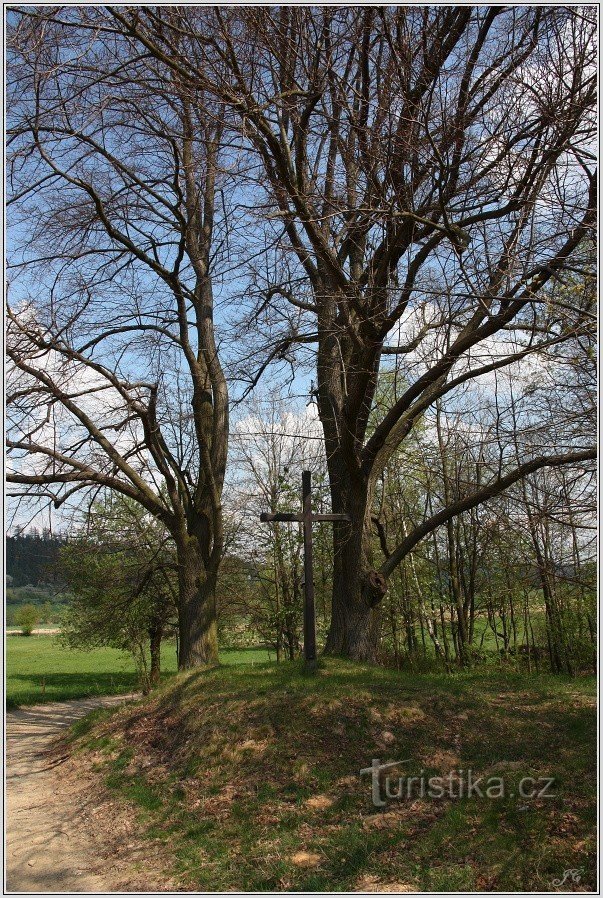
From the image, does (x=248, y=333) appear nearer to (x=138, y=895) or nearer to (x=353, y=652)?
(x=353, y=652)

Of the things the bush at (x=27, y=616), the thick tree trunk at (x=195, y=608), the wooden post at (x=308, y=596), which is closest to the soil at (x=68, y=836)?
the thick tree trunk at (x=195, y=608)

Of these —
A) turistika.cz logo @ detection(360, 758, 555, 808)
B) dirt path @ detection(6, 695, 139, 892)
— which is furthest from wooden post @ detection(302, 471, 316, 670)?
dirt path @ detection(6, 695, 139, 892)

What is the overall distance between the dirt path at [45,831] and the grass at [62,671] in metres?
6.84

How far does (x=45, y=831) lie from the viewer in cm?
722

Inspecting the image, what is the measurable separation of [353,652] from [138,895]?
16.3ft

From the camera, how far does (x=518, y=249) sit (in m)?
4.88

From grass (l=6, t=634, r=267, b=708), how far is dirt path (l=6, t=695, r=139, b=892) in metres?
6.84

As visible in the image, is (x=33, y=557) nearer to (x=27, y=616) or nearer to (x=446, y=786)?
(x=446, y=786)

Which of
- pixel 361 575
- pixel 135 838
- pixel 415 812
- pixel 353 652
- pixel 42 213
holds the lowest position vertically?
pixel 135 838

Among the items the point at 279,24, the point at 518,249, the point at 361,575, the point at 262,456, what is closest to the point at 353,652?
the point at 361,575

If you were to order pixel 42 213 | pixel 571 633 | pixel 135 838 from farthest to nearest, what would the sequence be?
pixel 571 633
pixel 42 213
pixel 135 838

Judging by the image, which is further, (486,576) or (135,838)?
(486,576)

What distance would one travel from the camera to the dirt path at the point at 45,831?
5.88 meters

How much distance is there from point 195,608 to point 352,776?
219 inches
